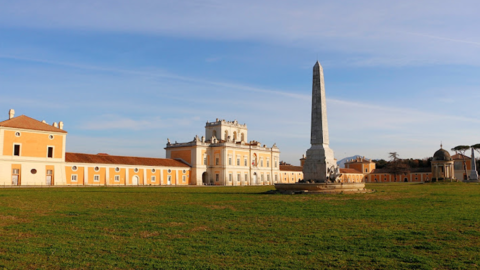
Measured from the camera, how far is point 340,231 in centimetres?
921

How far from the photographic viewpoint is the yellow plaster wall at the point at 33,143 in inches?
1486

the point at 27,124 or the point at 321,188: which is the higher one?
the point at 27,124

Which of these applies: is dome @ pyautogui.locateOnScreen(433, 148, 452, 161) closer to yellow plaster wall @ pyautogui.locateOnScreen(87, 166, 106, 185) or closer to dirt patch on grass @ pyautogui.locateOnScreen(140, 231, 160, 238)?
yellow plaster wall @ pyautogui.locateOnScreen(87, 166, 106, 185)

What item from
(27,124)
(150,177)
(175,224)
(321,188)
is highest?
(27,124)

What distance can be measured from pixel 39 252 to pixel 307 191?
17.4 metres

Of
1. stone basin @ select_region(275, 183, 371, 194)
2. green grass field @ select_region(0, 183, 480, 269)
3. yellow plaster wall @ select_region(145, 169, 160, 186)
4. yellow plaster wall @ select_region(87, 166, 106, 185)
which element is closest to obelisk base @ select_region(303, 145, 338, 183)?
stone basin @ select_region(275, 183, 371, 194)

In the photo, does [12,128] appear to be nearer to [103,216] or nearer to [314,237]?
[103,216]

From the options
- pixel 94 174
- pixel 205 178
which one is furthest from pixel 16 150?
pixel 205 178

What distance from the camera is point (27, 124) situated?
1554 inches

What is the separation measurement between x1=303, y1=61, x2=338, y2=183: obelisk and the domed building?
40.9 m

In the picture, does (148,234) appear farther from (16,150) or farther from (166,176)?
(166,176)

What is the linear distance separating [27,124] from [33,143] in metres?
1.94

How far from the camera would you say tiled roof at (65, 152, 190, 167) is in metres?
43.9

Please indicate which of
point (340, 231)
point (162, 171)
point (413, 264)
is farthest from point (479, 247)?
point (162, 171)
